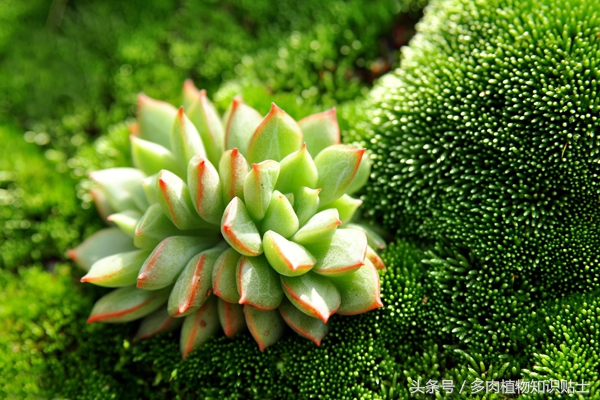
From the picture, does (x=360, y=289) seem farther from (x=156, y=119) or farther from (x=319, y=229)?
(x=156, y=119)

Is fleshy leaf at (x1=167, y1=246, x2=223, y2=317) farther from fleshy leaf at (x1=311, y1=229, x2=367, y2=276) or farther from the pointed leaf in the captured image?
the pointed leaf

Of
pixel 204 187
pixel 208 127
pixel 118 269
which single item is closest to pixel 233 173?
pixel 204 187

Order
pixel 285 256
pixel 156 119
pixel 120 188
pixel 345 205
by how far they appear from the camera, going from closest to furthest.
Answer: pixel 285 256 < pixel 345 205 < pixel 120 188 < pixel 156 119

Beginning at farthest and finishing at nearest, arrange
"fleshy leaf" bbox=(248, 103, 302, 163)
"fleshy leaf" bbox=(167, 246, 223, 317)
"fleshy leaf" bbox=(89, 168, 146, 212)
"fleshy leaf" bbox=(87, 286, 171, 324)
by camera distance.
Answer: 1. "fleshy leaf" bbox=(89, 168, 146, 212)
2. "fleshy leaf" bbox=(87, 286, 171, 324)
3. "fleshy leaf" bbox=(248, 103, 302, 163)
4. "fleshy leaf" bbox=(167, 246, 223, 317)

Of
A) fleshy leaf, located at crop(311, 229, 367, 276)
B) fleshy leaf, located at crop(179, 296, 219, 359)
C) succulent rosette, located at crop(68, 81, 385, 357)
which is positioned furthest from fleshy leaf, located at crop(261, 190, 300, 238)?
fleshy leaf, located at crop(179, 296, 219, 359)

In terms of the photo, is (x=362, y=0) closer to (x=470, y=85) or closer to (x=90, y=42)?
(x=470, y=85)
